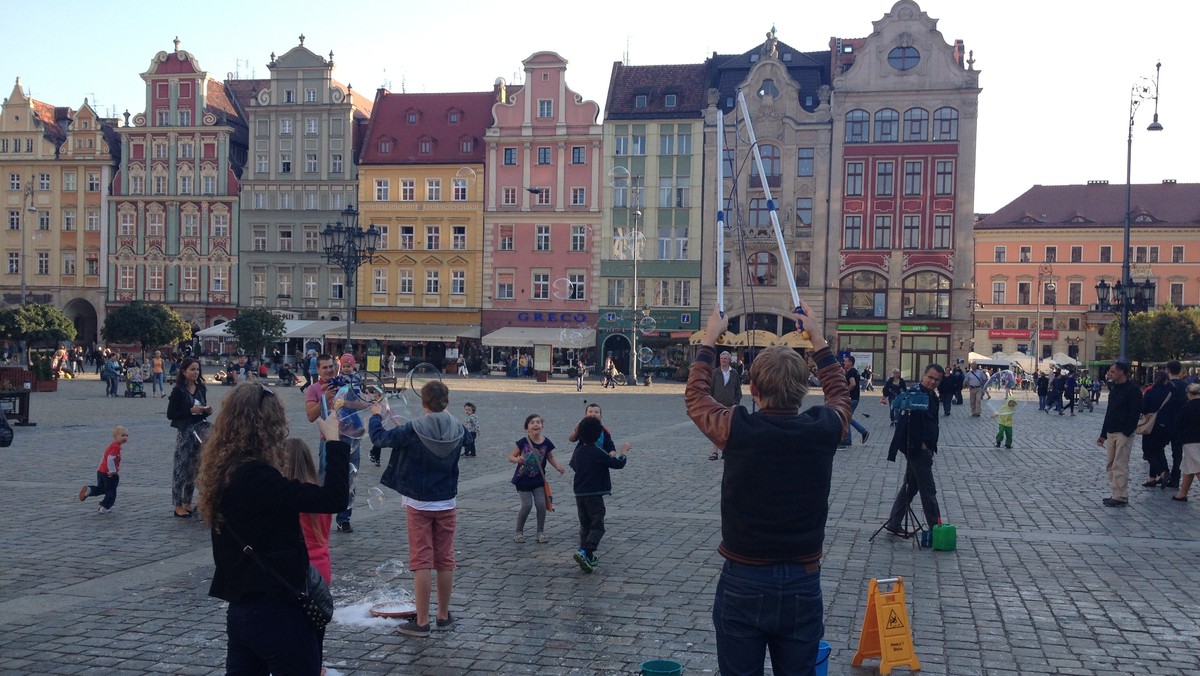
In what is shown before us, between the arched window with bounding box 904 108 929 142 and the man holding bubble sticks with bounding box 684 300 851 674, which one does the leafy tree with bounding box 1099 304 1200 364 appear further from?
the man holding bubble sticks with bounding box 684 300 851 674

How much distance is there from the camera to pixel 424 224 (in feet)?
191

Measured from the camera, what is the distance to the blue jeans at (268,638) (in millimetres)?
3637

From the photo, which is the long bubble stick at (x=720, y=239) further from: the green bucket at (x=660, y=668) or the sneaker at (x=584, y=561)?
the sneaker at (x=584, y=561)

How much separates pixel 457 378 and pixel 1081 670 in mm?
44352

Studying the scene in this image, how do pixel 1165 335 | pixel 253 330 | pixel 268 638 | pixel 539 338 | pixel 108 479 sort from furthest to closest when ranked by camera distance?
pixel 1165 335 → pixel 539 338 → pixel 253 330 → pixel 108 479 → pixel 268 638

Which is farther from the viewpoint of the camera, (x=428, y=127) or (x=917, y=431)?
(x=428, y=127)

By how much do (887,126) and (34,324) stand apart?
4180cm

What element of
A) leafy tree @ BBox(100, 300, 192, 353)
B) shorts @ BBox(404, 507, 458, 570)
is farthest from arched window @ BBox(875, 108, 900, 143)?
shorts @ BBox(404, 507, 458, 570)

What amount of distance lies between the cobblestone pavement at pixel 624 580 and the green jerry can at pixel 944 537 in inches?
7.2

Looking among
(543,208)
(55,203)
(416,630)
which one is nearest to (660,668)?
(416,630)

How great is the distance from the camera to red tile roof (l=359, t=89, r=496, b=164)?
190ft

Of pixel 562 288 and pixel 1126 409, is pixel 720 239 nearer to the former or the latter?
pixel 1126 409

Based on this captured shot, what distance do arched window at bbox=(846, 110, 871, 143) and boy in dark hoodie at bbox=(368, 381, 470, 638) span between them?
161 feet

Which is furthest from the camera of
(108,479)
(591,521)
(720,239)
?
(108,479)
